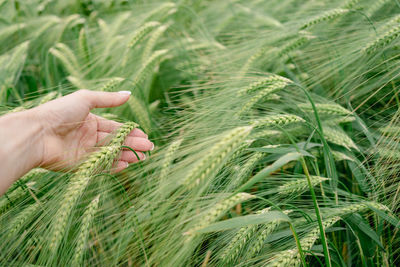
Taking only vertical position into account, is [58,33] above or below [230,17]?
above

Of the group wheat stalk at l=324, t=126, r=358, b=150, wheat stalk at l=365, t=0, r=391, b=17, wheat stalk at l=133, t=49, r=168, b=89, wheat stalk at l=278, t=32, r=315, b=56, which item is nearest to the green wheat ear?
wheat stalk at l=133, t=49, r=168, b=89

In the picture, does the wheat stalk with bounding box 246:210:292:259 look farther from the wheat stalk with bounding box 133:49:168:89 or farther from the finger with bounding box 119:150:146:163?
the wheat stalk with bounding box 133:49:168:89

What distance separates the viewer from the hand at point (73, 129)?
144 cm

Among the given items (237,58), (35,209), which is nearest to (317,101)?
(237,58)

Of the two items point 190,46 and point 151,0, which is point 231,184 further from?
point 151,0

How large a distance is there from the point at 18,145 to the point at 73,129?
0.94ft

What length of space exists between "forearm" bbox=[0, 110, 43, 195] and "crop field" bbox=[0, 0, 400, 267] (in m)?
0.12

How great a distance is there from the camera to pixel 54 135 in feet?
4.95

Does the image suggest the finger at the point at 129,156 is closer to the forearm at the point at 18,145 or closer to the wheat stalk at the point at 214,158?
the forearm at the point at 18,145

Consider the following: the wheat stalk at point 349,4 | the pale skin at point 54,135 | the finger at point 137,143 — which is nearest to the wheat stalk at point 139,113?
the pale skin at point 54,135

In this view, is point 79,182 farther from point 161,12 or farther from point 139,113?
point 161,12

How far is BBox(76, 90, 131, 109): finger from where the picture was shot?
1.47 meters

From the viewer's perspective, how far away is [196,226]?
3.17 ft

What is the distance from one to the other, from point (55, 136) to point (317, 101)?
1.33 meters
